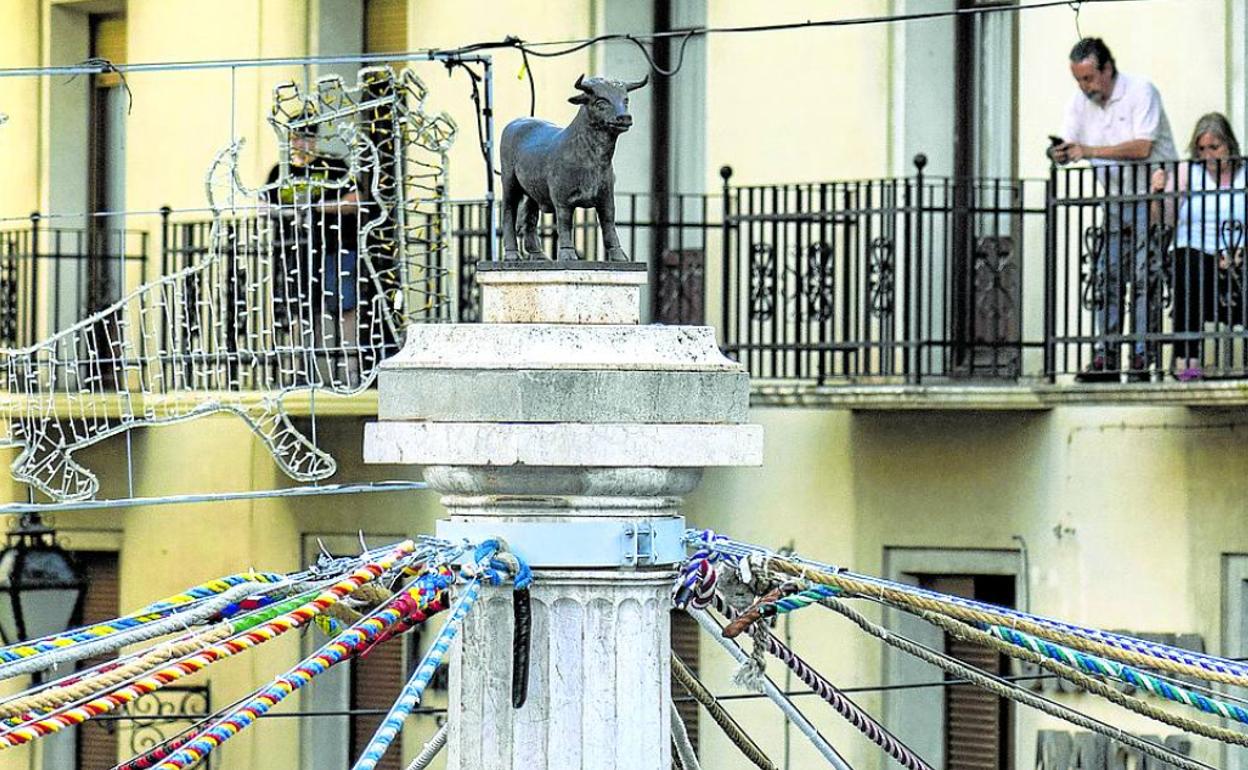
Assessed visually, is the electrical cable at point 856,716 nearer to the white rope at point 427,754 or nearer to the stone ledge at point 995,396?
the white rope at point 427,754

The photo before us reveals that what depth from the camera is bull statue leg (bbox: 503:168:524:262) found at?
748 cm

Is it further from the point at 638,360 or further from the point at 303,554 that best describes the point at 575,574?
the point at 303,554

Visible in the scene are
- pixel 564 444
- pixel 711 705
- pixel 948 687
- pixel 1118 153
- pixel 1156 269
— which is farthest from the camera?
pixel 948 687

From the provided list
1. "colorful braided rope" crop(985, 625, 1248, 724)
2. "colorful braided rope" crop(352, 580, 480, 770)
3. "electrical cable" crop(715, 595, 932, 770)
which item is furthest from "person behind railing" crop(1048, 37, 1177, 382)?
"colorful braided rope" crop(352, 580, 480, 770)

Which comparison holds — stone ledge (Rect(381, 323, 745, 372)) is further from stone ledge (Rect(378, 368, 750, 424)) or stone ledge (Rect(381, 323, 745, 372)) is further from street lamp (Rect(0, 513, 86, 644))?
street lamp (Rect(0, 513, 86, 644))

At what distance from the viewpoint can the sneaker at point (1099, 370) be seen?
15.5m

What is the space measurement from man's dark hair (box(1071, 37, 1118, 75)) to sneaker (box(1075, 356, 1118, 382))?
1.36 meters

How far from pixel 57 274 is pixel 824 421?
515 centimetres

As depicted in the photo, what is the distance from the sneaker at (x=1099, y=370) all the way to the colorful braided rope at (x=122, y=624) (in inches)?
334

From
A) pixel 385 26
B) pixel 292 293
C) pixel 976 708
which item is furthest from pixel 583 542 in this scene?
pixel 385 26

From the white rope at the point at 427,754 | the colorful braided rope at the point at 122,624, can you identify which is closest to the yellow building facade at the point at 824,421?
the white rope at the point at 427,754

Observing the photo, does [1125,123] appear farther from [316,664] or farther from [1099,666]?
[316,664]

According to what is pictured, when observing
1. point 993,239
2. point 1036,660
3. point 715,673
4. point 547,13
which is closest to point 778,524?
point 715,673

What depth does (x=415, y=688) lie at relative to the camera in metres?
7.08
